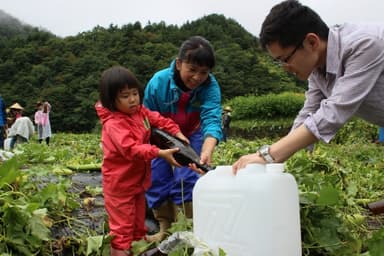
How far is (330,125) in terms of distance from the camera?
1.78 m

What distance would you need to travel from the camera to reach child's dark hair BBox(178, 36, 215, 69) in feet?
7.98

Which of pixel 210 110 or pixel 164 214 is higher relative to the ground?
pixel 210 110

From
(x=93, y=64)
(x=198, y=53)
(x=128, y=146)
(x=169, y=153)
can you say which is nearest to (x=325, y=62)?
(x=198, y=53)

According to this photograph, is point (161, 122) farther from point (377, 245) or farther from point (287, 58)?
point (377, 245)

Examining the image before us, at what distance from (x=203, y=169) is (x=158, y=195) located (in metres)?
0.67

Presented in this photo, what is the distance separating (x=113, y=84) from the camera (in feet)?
7.70

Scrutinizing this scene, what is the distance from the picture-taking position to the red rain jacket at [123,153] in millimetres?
2289

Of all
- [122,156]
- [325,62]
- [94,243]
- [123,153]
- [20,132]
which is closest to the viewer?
[325,62]

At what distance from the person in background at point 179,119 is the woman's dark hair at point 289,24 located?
74 centimetres

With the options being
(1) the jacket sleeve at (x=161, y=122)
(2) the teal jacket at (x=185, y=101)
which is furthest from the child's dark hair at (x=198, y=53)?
(1) the jacket sleeve at (x=161, y=122)

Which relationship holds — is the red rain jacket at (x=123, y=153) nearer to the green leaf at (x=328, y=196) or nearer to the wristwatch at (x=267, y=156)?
the wristwatch at (x=267, y=156)

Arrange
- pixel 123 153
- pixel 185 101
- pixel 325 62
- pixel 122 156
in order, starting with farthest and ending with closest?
pixel 185 101, pixel 122 156, pixel 123 153, pixel 325 62

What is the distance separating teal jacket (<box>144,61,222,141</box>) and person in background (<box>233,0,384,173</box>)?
81 cm

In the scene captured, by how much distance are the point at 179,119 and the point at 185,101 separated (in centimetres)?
12
